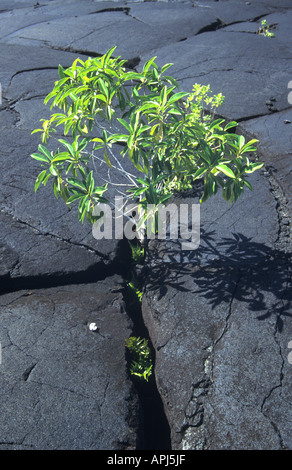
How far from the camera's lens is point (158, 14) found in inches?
249

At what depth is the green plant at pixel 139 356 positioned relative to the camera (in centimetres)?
224

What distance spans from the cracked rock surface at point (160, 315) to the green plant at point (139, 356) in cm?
5

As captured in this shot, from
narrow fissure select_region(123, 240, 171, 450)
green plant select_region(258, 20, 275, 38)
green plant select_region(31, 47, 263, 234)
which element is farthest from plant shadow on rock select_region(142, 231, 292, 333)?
green plant select_region(258, 20, 275, 38)

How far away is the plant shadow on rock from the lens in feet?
7.95

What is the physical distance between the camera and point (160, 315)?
8.00 ft

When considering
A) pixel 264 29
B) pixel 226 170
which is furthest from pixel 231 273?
pixel 264 29

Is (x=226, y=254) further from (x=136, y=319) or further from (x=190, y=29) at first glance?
(x=190, y=29)

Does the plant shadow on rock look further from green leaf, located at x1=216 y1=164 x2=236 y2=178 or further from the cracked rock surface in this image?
green leaf, located at x1=216 y1=164 x2=236 y2=178

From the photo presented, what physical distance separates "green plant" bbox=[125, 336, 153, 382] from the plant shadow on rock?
0.31 meters

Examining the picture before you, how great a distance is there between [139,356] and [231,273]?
2.40ft

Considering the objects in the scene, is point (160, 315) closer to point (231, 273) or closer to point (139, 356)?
point (139, 356)
